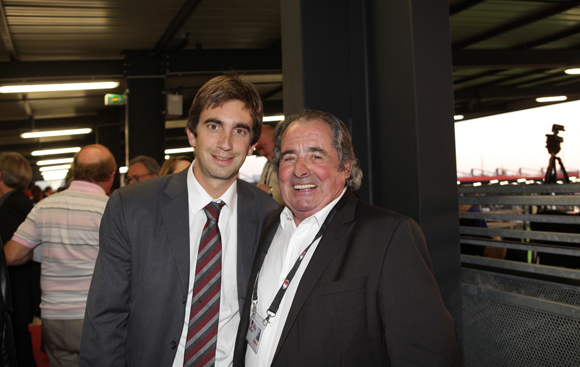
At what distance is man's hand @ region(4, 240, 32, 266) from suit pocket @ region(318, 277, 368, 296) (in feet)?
7.54

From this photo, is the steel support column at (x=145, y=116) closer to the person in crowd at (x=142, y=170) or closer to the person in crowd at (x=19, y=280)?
the person in crowd at (x=142, y=170)

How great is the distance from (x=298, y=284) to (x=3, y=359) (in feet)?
4.58

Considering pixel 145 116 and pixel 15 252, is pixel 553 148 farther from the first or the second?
pixel 145 116

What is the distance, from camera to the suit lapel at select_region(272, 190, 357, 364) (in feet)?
A: 4.63

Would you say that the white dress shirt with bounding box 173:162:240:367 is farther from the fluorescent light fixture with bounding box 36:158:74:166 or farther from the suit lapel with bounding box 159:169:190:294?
the fluorescent light fixture with bounding box 36:158:74:166

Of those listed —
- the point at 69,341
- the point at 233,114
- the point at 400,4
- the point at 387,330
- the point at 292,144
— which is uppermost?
the point at 400,4

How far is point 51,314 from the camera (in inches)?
108

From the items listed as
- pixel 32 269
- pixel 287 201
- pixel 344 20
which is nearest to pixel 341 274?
pixel 287 201

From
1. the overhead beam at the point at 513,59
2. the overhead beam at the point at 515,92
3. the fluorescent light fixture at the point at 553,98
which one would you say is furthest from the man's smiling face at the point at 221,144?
the fluorescent light fixture at the point at 553,98

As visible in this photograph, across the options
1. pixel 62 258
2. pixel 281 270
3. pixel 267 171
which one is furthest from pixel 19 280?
pixel 281 270

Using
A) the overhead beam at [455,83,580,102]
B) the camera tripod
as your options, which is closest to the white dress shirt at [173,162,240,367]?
the camera tripod

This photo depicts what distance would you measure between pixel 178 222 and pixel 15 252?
5.69ft

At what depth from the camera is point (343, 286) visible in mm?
1388

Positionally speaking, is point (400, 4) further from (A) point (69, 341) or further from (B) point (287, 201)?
(A) point (69, 341)
